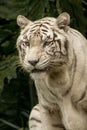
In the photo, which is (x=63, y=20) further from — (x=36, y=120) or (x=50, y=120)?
(x=36, y=120)

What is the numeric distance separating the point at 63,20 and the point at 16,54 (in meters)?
2.08

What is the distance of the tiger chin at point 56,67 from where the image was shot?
4047mm

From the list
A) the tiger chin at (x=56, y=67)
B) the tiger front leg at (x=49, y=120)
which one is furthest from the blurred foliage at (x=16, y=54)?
the tiger chin at (x=56, y=67)

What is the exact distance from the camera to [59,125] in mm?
4566

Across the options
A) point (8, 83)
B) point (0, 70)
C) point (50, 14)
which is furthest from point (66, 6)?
point (8, 83)

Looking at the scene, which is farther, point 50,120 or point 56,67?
point 50,120

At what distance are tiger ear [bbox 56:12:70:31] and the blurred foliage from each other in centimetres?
106

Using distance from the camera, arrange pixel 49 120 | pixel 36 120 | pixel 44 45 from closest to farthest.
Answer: pixel 44 45
pixel 49 120
pixel 36 120

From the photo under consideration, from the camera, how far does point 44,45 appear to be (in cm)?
405

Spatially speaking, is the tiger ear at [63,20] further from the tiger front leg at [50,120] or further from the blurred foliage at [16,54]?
the blurred foliage at [16,54]

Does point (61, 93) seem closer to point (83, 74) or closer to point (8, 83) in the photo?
point (83, 74)

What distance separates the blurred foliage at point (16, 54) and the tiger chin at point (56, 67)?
0.85 metres

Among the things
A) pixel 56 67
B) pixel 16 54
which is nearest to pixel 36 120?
pixel 56 67

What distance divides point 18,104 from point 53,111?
8.72 feet
